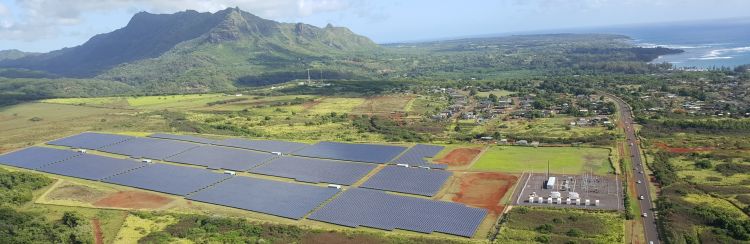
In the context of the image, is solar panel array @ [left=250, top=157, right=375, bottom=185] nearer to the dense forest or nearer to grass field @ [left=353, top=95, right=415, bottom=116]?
the dense forest

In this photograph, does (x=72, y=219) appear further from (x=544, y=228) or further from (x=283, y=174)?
(x=544, y=228)

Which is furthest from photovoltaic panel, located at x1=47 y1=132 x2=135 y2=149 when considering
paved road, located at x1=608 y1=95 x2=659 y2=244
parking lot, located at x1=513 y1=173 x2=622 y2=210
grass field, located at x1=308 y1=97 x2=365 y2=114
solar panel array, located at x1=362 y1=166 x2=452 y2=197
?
paved road, located at x1=608 y1=95 x2=659 y2=244

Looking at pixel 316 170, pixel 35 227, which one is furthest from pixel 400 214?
pixel 35 227

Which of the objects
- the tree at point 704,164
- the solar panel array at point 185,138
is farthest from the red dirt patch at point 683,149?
the solar panel array at point 185,138

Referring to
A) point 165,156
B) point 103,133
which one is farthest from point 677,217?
point 103,133

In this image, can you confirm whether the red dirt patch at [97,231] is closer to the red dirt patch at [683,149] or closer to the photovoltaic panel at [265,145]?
the photovoltaic panel at [265,145]

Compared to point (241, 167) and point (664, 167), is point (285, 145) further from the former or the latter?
point (664, 167)
